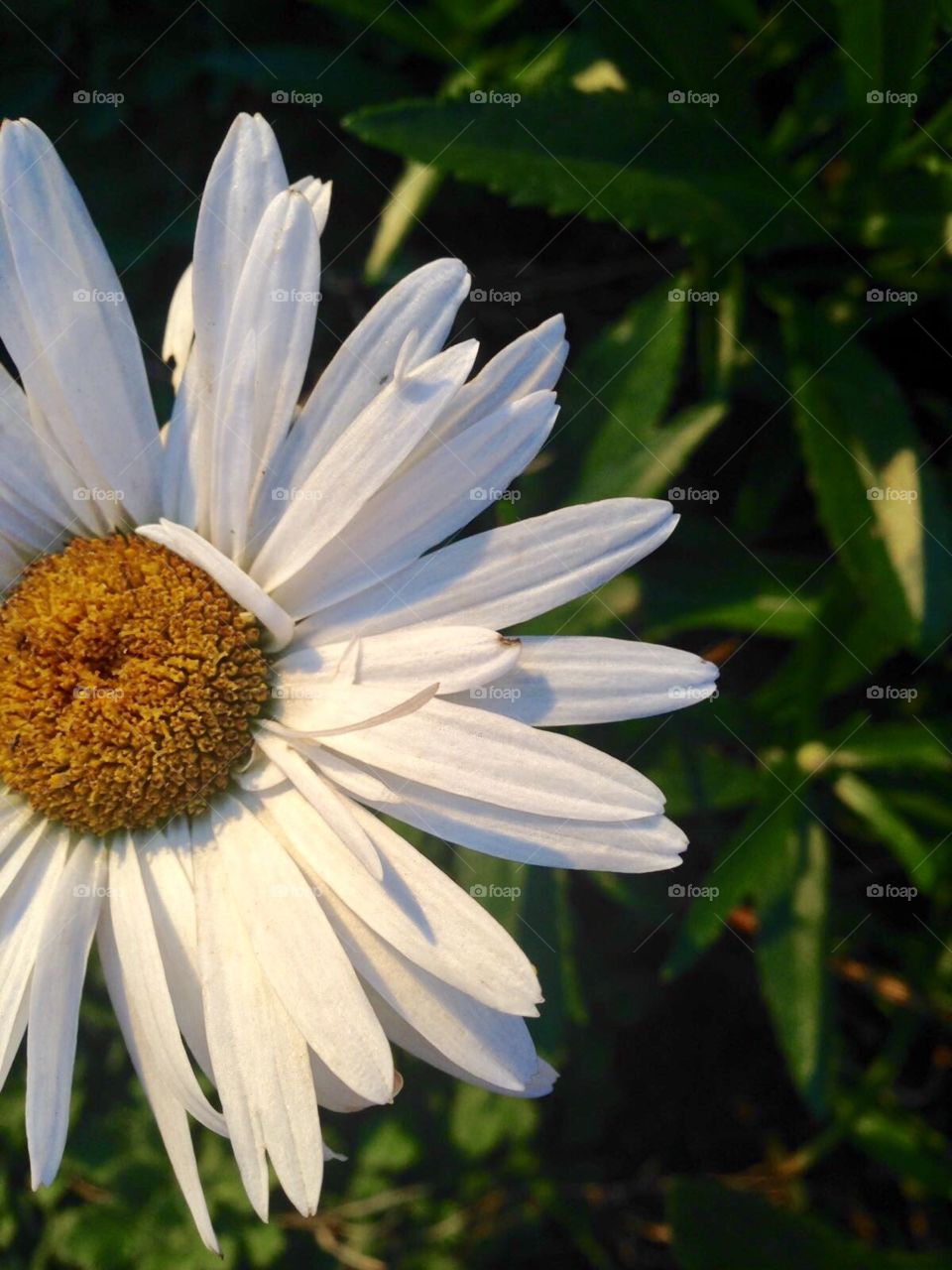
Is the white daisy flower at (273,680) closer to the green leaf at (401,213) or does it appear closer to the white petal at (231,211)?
the white petal at (231,211)

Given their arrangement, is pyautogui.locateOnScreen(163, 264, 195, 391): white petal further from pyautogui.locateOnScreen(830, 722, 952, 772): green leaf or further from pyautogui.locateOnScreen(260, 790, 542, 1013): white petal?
pyautogui.locateOnScreen(830, 722, 952, 772): green leaf

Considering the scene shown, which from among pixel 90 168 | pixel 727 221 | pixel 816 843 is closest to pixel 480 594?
pixel 727 221

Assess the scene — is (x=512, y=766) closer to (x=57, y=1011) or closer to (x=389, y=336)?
(x=389, y=336)

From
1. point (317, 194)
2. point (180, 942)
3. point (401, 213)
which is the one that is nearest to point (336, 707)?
point (180, 942)

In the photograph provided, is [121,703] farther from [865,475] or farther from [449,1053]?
[865,475]

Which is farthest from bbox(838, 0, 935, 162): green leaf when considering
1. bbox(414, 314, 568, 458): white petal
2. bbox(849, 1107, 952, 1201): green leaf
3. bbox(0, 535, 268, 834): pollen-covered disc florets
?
bbox(849, 1107, 952, 1201): green leaf

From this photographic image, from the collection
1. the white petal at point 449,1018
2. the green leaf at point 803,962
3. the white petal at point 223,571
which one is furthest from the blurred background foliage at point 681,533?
the white petal at point 223,571
